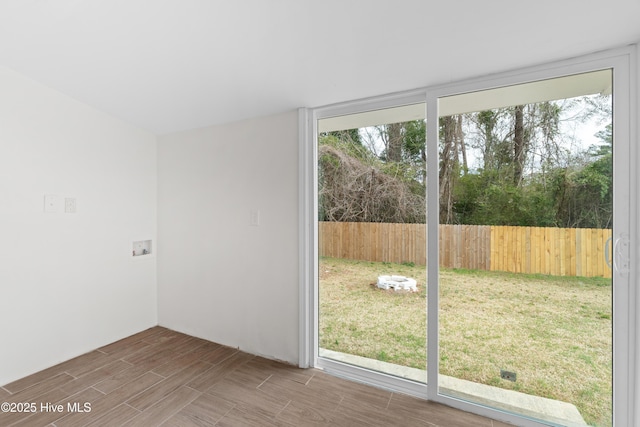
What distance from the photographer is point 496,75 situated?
5.37ft

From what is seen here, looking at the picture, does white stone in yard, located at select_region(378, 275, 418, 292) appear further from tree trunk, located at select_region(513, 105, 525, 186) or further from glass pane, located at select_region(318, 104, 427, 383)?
tree trunk, located at select_region(513, 105, 525, 186)

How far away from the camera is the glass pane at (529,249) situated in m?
1.50

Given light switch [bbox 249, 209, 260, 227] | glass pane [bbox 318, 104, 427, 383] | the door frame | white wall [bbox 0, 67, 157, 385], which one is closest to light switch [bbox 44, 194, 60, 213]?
white wall [bbox 0, 67, 157, 385]

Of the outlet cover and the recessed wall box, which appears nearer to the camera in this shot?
the outlet cover

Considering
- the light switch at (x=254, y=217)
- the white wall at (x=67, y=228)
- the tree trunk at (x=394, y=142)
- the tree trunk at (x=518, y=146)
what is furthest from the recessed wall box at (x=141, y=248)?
the tree trunk at (x=518, y=146)

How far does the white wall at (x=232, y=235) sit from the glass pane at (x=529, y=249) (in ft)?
3.71

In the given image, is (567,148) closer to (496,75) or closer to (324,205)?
(496,75)

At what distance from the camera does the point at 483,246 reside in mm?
1729

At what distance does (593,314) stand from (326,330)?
160cm

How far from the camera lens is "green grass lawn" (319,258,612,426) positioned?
151 centimetres

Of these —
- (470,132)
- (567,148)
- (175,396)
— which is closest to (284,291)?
(175,396)

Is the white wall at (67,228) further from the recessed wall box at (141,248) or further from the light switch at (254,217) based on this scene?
the light switch at (254,217)

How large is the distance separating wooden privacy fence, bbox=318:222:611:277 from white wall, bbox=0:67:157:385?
188cm

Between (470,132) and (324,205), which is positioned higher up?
(470,132)
